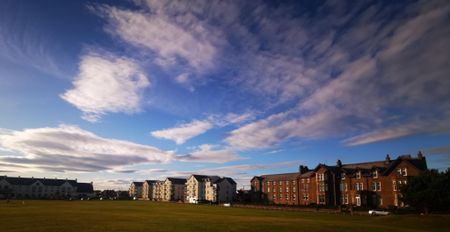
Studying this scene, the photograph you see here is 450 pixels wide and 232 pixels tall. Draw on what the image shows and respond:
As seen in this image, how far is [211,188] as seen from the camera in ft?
584


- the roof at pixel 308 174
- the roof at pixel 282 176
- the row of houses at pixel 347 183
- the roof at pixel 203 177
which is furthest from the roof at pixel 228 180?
the roof at pixel 308 174

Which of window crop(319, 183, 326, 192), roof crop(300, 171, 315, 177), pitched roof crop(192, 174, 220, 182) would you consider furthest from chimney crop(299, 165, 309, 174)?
pitched roof crop(192, 174, 220, 182)

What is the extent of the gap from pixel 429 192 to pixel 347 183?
42415mm

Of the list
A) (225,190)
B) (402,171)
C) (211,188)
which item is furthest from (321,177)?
(211,188)

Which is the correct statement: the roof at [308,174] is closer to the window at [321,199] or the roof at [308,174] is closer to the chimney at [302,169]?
the chimney at [302,169]

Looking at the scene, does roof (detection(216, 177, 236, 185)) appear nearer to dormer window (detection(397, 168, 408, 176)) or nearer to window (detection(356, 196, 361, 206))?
window (detection(356, 196, 361, 206))

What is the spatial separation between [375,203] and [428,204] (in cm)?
3145

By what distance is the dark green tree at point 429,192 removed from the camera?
5903cm

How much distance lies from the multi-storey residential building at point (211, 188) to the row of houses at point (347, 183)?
120 ft

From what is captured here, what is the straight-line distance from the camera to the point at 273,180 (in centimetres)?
13525

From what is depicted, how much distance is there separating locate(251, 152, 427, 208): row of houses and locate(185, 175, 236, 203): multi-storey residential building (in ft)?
120

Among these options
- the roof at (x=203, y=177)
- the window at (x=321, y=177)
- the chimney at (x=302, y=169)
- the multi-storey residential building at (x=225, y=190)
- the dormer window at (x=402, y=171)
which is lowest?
the multi-storey residential building at (x=225, y=190)

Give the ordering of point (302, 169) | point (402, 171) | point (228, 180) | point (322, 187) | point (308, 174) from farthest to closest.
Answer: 1. point (228, 180)
2. point (302, 169)
3. point (308, 174)
4. point (322, 187)
5. point (402, 171)

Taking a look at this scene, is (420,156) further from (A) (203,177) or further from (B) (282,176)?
(A) (203,177)
